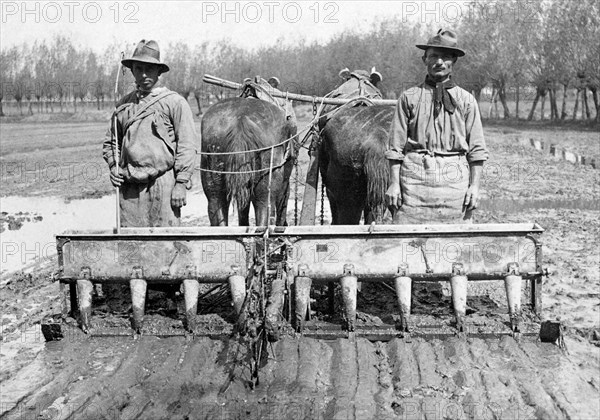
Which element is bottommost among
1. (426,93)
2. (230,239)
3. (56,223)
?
(56,223)

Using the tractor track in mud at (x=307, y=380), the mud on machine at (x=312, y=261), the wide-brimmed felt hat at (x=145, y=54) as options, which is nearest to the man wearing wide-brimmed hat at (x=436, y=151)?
the mud on machine at (x=312, y=261)

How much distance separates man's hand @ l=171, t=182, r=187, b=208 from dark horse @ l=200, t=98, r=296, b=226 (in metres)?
1.38

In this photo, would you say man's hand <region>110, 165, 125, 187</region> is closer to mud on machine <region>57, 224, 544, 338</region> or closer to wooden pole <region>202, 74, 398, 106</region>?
mud on machine <region>57, 224, 544, 338</region>

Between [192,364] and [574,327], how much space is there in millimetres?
3375

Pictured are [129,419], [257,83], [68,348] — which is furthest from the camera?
[257,83]

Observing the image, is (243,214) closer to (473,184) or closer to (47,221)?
(473,184)

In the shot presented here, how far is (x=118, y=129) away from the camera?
256 inches

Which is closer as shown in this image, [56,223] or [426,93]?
[426,93]

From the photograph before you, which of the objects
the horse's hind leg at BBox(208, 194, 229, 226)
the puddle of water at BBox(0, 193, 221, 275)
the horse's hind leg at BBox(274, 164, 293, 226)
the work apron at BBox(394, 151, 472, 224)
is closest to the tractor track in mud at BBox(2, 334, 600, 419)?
the work apron at BBox(394, 151, 472, 224)

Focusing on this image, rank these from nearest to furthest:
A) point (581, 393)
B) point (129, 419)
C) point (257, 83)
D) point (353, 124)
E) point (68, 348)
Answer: point (129, 419), point (581, 393), point (68, 348), point (353, 124), point (257, 83)

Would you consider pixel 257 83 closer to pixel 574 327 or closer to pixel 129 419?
pixel 574 327

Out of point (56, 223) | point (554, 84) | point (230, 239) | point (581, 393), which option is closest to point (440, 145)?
point (230, 239)

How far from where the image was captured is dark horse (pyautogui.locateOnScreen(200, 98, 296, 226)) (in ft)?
25.9

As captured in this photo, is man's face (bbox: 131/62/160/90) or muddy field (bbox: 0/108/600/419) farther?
man's face (bbox: 131/62/160/90)
